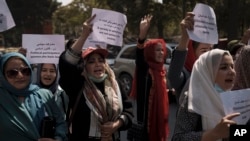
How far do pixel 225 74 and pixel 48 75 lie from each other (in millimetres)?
2009

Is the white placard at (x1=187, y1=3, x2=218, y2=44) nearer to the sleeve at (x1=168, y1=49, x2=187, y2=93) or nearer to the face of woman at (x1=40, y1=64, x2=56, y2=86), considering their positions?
the sleeve at (x1=168, y1=49, x2=187, y2=93)

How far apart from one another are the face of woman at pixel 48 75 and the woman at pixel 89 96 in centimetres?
65

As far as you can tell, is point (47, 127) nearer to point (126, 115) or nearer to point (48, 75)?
point (126, 115)

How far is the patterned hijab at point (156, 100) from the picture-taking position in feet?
15.0

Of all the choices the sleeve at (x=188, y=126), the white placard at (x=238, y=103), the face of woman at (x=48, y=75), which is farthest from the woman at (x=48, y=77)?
the white placard at (x=238, y=103)

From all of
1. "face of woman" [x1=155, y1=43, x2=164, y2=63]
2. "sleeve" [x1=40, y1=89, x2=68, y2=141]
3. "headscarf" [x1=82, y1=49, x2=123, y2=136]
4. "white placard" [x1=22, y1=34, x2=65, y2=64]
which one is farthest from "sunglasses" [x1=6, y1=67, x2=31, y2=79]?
"face of woman" [x1=155, y1=43, x2=164, y2=63]

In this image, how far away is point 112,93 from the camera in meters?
3.52

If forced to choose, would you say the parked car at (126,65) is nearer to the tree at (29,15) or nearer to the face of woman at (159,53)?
the face of woman at (159,53)

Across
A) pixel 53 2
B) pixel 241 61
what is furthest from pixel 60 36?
pixel 53 2

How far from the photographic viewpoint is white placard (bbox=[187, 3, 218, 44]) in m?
3.62

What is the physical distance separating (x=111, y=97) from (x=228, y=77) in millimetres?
1158

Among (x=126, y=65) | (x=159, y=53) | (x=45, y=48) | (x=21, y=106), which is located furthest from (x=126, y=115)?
(x=126, y=65)

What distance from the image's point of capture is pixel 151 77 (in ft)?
15.2

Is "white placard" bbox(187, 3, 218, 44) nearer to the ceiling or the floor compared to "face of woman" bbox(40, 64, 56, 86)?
nearer to the ceiling
